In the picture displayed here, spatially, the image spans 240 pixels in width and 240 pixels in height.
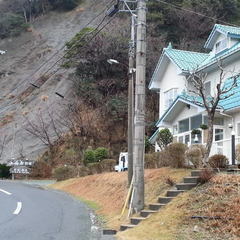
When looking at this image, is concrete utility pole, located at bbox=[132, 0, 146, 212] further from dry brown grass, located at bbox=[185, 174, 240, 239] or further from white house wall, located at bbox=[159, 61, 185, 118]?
white house wall, located at bbox=[159, 61, 185, 118]

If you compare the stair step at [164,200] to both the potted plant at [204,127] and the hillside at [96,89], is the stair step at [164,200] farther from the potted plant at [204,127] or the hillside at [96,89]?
the hillside at [96,89]

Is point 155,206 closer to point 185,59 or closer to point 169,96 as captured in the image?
point 185,59

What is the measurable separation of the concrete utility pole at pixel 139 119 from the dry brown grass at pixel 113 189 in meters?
0.81

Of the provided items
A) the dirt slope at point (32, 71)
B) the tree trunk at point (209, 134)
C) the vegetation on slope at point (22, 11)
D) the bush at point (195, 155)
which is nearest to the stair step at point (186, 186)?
the tree trunk at point (209, 134)

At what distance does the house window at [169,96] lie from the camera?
31.5 m

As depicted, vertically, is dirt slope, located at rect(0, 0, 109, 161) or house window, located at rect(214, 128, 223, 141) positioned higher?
dirt slope, located at rect(0, 0, 109, 161)

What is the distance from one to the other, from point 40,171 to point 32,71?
31.8 meters

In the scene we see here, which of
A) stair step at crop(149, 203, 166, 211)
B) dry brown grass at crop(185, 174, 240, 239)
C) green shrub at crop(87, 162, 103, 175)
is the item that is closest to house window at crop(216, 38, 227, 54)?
green shrub at crop(87, 162, 103, 175)

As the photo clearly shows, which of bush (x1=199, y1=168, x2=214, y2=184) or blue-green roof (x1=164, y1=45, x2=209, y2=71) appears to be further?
blue-green roof (x1=164, y1=45, x2=209, y2=71)

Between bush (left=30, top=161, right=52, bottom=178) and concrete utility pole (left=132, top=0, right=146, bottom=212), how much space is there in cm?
3078

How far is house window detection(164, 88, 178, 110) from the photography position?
31.5m

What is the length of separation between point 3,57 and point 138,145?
71041 mm

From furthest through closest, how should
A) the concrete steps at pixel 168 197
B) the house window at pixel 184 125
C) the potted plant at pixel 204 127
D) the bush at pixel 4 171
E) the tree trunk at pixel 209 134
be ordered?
the bush at pixel 4 171, the house window at pixel 184 125, the potted plant at pixel 204 127, the tree trunk at pixel 209 134, the concrete steps at pixel 168 197

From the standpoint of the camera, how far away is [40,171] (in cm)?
4406
